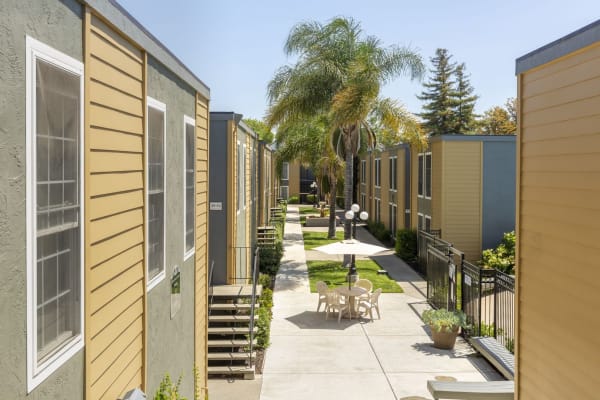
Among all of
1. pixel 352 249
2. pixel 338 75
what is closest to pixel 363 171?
pixel 338 75

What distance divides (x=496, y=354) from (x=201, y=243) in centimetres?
636

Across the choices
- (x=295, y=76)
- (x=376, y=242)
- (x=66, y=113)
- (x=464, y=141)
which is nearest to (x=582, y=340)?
(x=66, y=113)

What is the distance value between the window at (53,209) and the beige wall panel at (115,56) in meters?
0.43

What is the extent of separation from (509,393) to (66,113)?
6.67 meters

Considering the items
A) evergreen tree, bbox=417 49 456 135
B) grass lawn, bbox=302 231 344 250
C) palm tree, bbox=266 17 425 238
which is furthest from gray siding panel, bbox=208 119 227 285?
evergreen tree, bbox=417 49 456 135

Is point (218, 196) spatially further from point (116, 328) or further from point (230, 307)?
point (116, 328)

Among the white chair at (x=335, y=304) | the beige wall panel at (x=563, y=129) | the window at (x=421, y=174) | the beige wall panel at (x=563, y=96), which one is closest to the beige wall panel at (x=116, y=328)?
the beige wall panel at (x=563, y=129)

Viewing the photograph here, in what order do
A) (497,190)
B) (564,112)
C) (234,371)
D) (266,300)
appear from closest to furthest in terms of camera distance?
(564,112) < (234,371) < (266,300) < (497,190)

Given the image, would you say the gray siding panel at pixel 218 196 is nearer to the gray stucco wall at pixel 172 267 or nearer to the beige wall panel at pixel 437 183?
the gray stucco wall at pixel 172 267

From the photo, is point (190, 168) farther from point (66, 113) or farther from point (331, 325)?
point (331, 325)

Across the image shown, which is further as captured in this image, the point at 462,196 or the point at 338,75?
the point at 338,75

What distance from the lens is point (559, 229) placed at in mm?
6184

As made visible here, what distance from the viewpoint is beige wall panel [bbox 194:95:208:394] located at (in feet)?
29.5

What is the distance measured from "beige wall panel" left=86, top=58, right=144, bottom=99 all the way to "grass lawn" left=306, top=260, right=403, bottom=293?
51.3 ft
